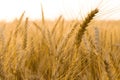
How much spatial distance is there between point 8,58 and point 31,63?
19 centimetres

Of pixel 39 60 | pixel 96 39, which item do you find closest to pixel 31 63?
pixel 39 60

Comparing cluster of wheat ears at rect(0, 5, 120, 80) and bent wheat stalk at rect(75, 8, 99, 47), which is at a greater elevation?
bent wheat stalk at rect(75, 8, 99, 47)

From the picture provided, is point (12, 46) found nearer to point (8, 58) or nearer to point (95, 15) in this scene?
point (8, 58)

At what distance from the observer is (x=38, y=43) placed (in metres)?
1.18

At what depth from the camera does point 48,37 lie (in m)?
0.90

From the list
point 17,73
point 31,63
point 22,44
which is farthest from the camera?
point 31,63

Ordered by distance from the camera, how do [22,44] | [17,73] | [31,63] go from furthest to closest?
[31,63]
[22,44]
[17,73]

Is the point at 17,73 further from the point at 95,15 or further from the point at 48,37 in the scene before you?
the point at 95,15

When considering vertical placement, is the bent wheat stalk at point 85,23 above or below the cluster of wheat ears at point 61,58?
above

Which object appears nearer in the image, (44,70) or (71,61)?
(71,61)

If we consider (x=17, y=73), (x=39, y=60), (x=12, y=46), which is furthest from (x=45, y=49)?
(x=17, y=73)

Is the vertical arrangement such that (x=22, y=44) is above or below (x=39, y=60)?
above

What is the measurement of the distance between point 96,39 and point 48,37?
148 millimetres

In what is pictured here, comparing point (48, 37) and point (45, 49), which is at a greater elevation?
point (48, 37)
